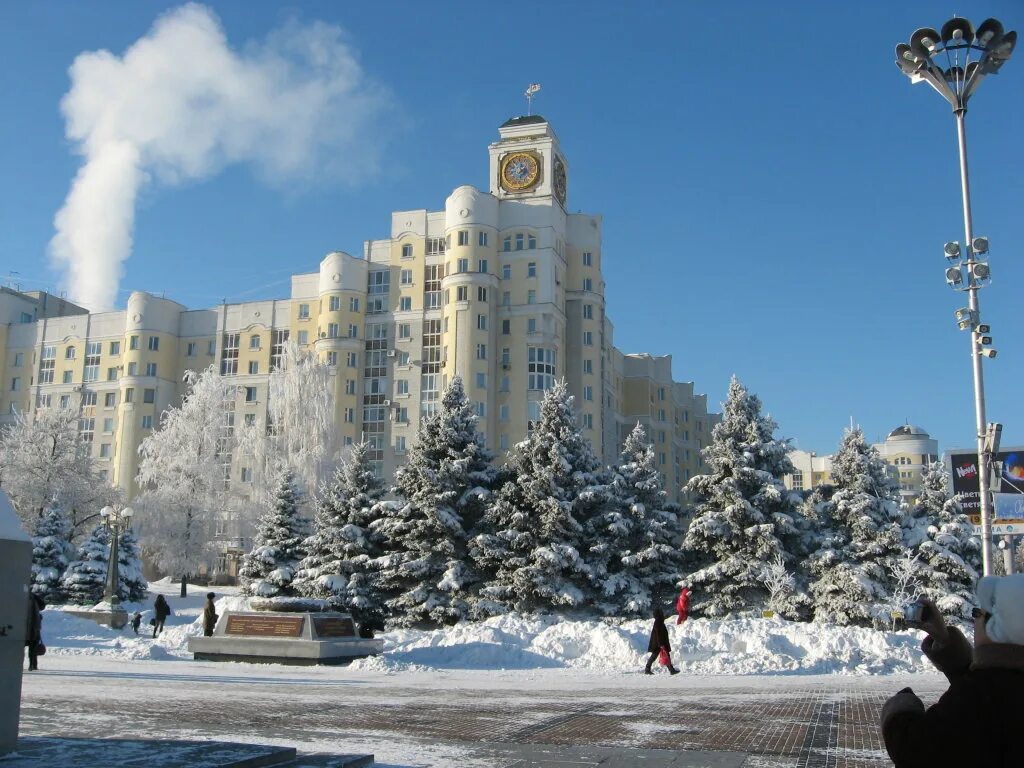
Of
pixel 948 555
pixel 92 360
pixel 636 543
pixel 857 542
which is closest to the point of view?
pixel 857 542

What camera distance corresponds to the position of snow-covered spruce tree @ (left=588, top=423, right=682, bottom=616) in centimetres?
3394

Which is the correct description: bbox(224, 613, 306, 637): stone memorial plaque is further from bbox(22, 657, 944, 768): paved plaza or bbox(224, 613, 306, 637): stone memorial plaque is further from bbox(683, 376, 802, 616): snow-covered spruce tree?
bbox(683, 376, 802, 616): snow-covered spruce tree

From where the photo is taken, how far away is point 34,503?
51938 millimetres

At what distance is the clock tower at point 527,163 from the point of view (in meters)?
75.1

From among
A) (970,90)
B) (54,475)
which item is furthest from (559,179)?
(970,90)

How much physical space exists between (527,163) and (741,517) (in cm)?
4826

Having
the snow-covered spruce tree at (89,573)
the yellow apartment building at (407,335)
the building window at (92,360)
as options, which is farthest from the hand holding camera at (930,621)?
the building window at (92,360)

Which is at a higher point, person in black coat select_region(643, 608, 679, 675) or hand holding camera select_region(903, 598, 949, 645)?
hand holding camera select_region(903, 598, 949, 645)

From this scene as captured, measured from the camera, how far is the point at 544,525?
110 feet

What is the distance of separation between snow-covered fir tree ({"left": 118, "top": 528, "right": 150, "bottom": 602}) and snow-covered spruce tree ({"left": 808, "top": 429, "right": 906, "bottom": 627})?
1174 inches

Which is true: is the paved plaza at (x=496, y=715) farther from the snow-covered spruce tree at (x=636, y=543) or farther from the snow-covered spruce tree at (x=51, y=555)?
the snow-covered spruce tree at (x=51, y=555)

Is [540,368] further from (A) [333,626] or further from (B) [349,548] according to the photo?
(A) [333,626]

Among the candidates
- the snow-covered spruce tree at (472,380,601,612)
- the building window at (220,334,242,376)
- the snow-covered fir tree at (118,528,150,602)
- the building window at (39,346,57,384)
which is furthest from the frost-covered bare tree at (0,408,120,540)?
the building window at (39,346,57,384)

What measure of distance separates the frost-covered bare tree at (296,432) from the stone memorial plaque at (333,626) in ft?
108
